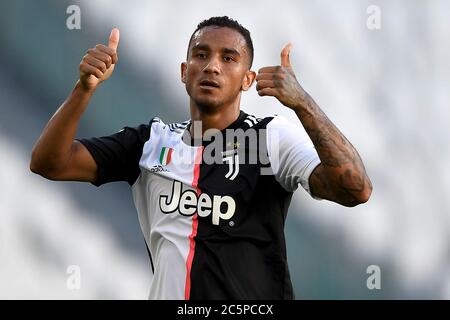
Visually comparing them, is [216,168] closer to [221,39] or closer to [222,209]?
[222,209]

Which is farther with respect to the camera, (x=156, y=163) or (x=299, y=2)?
(x=299, y=2)

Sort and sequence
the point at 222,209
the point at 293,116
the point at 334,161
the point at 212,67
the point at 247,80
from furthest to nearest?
1. the point at 293,116
2. the point at 247,80
3. the point at 212,67
4. the point at 222,209
5. the point at 334,161

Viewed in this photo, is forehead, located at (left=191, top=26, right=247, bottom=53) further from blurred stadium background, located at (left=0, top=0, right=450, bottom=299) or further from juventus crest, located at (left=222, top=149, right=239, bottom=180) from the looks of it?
blurred stadium background, located at (left=0, top=0, right=450, bottom=299)

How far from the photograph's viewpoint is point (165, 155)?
2.35 meters

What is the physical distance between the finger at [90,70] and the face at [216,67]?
367 millimetres

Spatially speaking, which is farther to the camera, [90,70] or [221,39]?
[221,39]

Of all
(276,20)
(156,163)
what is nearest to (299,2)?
(276,20)

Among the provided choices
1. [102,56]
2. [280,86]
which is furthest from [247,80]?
[102,56]

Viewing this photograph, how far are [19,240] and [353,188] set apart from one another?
173 centimetres

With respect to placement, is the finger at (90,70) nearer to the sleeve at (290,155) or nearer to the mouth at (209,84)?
the mouth at (209,84)

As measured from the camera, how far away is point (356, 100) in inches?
134

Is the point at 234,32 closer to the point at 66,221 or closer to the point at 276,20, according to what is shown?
the point at 276,20

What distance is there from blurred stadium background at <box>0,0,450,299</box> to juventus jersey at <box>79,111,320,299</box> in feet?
3.14

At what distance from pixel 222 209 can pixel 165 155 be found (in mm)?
305
